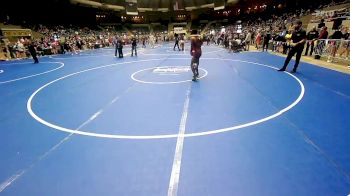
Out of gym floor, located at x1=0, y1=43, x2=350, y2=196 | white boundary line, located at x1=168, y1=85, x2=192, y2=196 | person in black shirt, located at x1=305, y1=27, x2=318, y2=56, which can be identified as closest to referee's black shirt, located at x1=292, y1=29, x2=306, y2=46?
gym floor, located at x1=0, y1=43, x2=350, y2=196

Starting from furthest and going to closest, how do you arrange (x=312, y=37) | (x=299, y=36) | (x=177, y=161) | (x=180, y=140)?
(x=312, y=37) → (x=299, y=36) → (x=180, y=140) → (x=177, y=161)

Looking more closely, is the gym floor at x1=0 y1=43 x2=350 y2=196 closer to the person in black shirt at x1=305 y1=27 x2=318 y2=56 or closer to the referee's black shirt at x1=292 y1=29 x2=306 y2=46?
the referee's black shirt at x1=292 y1=29 x2=306 y2=46

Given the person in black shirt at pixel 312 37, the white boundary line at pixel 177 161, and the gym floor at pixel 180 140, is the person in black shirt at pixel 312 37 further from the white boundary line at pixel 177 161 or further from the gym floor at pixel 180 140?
the white boundary line at pixel 177 161

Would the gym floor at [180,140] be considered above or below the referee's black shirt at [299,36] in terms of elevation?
below

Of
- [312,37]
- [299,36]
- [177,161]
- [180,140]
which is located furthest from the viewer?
[312,37]

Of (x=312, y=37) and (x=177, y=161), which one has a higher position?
(x=312, y=37)

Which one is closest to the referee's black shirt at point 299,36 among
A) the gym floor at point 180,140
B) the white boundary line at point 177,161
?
the gym floor at point 180,140

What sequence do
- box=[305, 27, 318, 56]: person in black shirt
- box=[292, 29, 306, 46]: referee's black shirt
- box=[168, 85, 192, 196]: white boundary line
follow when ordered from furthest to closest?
box=[305, 27, 318, 56]: person in black shirt < box=[292, 29, 306, 46]: referee's black shirt < box=[168, 85, 192, 196]: white boundary line

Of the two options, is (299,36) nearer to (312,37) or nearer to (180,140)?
(312,37)

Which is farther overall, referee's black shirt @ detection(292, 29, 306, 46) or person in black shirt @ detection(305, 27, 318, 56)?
person in black shirt @ detection(305, 27, 318, 56)

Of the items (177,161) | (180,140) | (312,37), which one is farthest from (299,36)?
(177,161)

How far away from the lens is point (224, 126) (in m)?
5.05

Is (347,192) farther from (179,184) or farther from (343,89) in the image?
Result: (343,89)

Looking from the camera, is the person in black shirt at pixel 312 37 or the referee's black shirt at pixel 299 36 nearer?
the referee's black shirt at pixel 299 36
